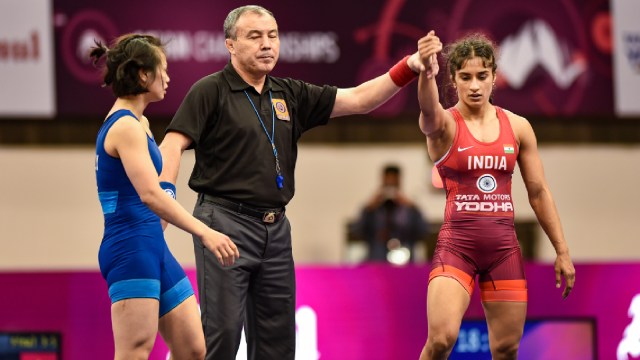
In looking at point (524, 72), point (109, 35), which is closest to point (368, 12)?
point (524, 72)

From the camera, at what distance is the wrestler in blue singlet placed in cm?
404

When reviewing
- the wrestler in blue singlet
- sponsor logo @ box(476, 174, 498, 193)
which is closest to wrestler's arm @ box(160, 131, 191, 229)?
the wrestler in blue singlet

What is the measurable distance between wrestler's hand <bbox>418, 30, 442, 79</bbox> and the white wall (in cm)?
582

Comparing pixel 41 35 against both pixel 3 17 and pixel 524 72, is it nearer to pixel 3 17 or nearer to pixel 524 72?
pixel 3 17

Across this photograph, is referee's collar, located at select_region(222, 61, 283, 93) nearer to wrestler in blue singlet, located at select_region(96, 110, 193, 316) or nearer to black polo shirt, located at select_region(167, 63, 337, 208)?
black polo shirt, located at select_region(167, 63, 337, 208)

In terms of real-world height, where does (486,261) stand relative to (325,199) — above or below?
below

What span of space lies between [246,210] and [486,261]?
1.14 m

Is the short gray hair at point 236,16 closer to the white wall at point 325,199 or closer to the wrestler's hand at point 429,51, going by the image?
the wrestler's hand at point 429,51

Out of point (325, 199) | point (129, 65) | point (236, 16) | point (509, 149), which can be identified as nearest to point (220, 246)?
point (129, 65)

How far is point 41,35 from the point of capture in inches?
355

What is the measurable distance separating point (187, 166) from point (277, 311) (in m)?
5.78

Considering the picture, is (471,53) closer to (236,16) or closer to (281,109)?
(281,109)

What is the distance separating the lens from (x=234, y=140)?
4566mm

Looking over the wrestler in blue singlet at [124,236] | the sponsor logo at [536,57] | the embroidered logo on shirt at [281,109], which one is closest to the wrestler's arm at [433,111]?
the embroidered logo on shirt at [281,109]
